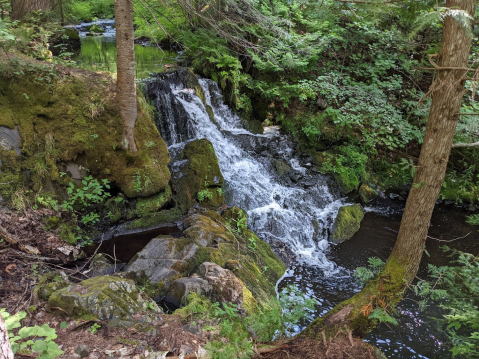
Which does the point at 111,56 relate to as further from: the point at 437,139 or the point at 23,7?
the point at 437,139

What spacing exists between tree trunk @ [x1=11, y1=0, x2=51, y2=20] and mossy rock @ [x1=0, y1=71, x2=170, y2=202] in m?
2.33

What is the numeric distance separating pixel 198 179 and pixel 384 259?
195 inches

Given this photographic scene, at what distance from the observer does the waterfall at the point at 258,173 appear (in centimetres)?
761

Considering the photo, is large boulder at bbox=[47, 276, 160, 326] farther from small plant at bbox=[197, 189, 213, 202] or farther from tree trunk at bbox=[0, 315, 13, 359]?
small plant at bbox=[197, 189, 213, 202]

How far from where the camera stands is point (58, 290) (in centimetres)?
350

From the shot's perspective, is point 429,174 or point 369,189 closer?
point 429,174

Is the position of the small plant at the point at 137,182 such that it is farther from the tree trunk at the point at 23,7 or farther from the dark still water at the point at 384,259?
the tree trunk at the point at 23,7

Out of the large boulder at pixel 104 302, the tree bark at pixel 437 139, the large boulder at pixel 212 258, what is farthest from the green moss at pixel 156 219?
the tree bark at pixel 437 139

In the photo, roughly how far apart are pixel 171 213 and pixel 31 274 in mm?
3372

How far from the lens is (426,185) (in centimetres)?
323

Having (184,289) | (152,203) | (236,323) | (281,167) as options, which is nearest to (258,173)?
(281,167)

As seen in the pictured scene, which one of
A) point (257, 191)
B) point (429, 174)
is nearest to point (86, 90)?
point (257, 191)

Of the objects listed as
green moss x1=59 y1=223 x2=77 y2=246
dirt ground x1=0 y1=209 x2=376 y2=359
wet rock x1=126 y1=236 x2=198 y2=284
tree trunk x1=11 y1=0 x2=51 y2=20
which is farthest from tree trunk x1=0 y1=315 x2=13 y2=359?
tree trunk x1=11 y1=0 x2=51 y2=20

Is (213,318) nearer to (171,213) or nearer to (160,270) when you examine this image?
(160,270)
